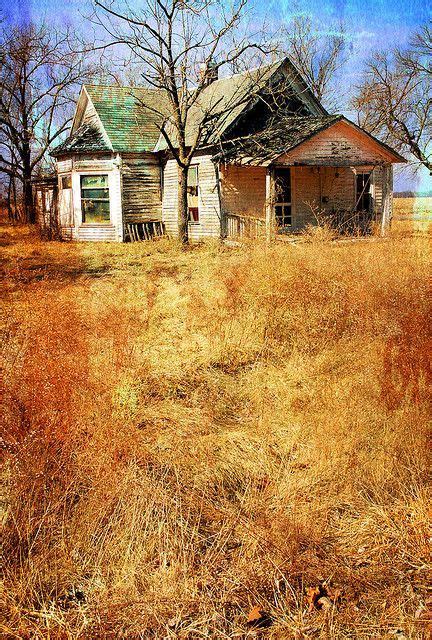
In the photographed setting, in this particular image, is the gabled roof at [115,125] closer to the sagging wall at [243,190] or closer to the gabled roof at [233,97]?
the gabled roof at [233,97]

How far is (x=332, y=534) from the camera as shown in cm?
376

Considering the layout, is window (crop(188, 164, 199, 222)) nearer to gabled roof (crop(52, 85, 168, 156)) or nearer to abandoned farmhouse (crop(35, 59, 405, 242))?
abandoned farmhouse (crop(35, 59, 405, 242))

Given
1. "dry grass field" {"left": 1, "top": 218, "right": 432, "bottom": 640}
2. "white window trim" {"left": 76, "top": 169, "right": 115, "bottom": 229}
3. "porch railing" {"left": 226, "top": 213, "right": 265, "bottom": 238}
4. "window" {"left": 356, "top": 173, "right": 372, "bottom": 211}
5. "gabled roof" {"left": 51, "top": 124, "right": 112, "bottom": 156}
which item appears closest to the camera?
"dry grass field" {"left": 1, "top": 218, "right": 432, "bottom": 640}

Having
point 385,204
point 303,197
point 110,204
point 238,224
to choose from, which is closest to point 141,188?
point 110,204

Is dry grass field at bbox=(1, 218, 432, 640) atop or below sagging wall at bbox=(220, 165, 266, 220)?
below

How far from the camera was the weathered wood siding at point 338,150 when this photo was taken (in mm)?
16859

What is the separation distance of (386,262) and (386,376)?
436cm

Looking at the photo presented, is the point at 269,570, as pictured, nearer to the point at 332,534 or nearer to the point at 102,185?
the point at 332,534

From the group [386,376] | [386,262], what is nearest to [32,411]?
[386,376]

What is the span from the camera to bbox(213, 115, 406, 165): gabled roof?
53.6ft

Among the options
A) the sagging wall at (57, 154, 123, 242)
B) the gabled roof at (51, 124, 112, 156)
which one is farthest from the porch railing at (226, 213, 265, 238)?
the gabled roof at (51, 124, 112, 156)

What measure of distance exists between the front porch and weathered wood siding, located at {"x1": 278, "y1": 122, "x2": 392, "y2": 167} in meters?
0.36

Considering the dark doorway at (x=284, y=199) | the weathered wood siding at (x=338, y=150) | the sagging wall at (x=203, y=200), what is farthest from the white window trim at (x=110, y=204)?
the weathered wood siding at (x=338, y=150)

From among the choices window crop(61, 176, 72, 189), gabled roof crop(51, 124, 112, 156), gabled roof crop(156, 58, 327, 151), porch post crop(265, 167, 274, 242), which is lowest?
porch post crop(265, 167, 274, 242)
